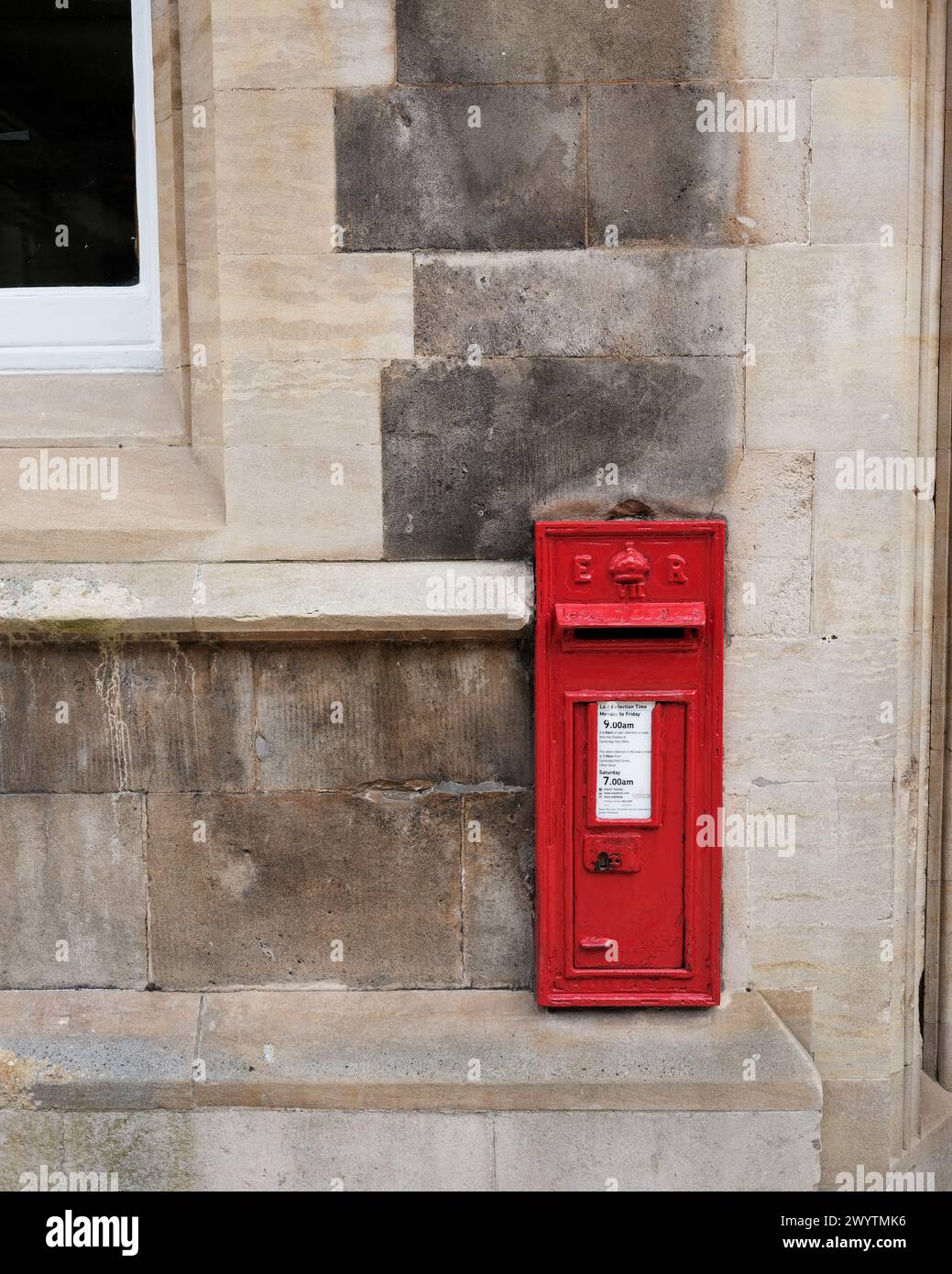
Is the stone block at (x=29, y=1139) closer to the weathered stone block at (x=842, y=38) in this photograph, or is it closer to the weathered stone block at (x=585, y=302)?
the weathered stone block at (x=585, y=302)

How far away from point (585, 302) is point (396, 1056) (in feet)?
8.37

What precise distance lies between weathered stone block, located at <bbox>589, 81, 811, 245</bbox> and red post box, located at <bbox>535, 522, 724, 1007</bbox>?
0.96 metres

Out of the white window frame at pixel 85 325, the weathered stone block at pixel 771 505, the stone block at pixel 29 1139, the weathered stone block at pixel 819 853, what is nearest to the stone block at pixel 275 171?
the white window frame at pixel 85 325

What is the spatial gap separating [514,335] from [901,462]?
4.37 ft

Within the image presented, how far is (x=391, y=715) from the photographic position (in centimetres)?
328

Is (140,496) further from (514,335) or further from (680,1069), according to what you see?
(680,1069)

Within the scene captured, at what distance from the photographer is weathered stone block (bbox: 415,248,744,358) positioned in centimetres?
311

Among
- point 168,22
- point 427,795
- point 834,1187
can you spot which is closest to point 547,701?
point 427,795

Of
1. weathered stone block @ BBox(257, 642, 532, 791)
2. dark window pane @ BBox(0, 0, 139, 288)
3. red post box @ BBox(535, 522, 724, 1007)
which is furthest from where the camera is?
dark window pane @ BBox(0, 0, 139, 288)

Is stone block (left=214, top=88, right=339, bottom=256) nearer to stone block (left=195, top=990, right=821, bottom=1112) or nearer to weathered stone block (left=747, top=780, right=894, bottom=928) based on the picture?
weathered stone block (left=747, top=780, right=894, bottom=928)

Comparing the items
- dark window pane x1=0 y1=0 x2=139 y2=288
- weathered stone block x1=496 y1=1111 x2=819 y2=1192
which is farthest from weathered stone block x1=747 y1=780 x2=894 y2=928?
dark window pane x1=0 y1=0 x2=139 y2=288

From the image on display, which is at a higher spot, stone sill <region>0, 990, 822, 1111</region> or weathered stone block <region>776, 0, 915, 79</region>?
weathered stone block <region>776, 0, 915, 79</region>

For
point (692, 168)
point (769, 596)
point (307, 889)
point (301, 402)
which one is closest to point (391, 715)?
point (307, 889)

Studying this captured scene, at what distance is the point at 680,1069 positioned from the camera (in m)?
3.19
